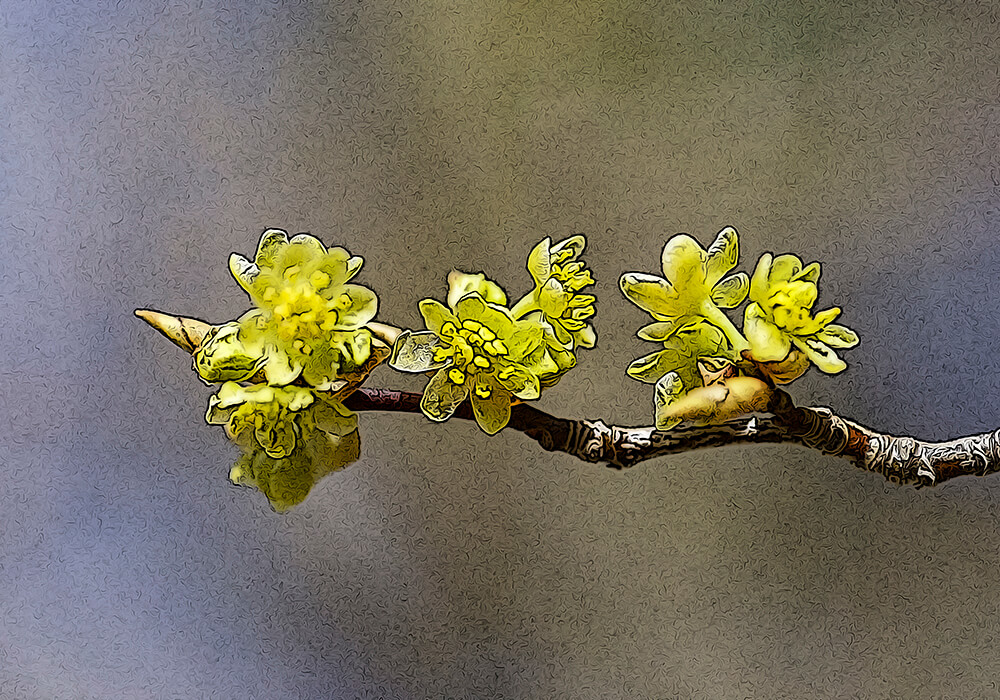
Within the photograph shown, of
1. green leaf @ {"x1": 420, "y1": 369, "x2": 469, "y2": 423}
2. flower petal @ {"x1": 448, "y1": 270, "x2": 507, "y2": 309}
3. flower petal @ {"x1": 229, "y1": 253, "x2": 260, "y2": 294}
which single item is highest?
flower petal @ {"x1": 229, "y1": 253, "x2": 260, "y2": 294}

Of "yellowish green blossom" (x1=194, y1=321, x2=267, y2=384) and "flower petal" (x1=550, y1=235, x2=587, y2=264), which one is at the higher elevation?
"flower petal" (x1=550, y1=235, x2=587, y2=264)

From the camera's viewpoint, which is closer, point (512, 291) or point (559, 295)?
point (559, 295)

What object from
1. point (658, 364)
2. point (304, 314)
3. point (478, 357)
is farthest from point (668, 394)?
point (304, 314)

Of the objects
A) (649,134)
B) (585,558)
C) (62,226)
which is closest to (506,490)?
(585,558)

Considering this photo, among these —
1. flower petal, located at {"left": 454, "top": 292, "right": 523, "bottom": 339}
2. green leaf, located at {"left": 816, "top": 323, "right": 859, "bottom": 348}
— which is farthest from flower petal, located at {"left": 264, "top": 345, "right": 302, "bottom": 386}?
green leaf, located at {"left": 816, "top": 323, "right": 859, "bottom": 348}

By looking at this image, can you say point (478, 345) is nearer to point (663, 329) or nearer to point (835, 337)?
point (663, 329)

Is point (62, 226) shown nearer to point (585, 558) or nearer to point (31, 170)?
point (31, 170)

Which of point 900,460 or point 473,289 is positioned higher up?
point 473,289

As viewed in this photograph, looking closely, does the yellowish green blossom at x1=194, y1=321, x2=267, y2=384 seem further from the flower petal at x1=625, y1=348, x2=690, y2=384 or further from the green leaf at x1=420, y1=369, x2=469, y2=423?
the flower petal at x1=625, y1=348, x2=690, y2=384
